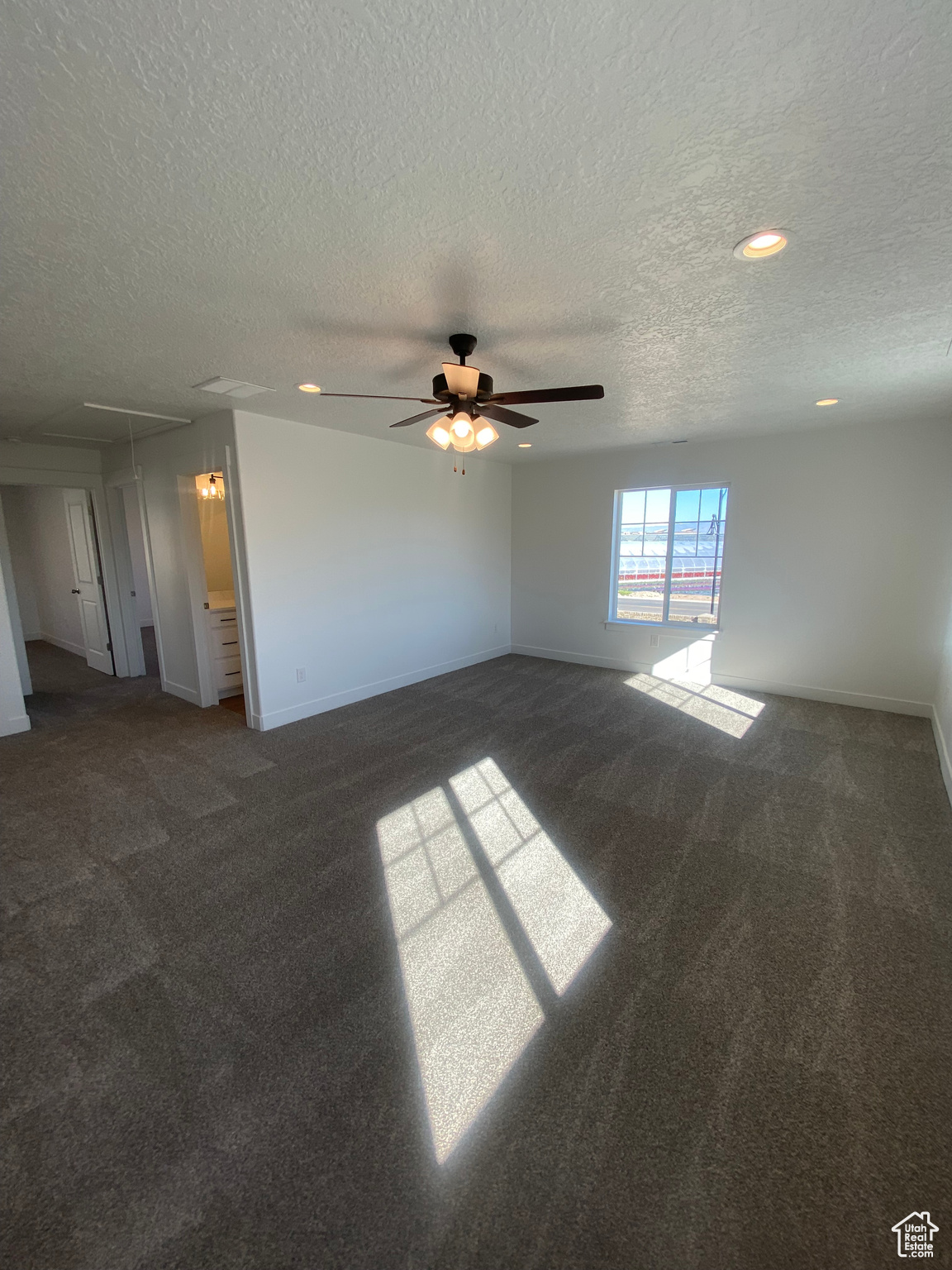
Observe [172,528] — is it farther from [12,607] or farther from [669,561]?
[669,561]

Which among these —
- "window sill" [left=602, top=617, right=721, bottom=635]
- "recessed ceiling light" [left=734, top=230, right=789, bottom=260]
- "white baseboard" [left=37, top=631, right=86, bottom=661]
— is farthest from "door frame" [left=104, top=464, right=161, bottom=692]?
"recessed ceiling light" [left=734, top=230, right=789, bottom=260]

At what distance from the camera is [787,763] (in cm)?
351

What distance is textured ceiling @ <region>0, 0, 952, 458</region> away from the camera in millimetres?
987

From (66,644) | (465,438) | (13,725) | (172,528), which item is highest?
(465,438)

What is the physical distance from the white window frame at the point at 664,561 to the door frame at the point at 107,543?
18.8 feet

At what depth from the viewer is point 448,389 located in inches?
95.2

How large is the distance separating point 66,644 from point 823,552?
950 cm

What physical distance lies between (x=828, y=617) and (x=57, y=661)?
29.7 ft

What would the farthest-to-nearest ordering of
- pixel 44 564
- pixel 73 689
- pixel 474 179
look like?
1. pixel 44 564
2. pixel 73 689
3. pixel 474 179

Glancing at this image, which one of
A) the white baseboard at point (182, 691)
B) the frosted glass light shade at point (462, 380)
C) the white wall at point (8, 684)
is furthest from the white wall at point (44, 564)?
the frosted glass light shade at point (462, 380)

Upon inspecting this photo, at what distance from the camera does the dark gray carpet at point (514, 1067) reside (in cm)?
114

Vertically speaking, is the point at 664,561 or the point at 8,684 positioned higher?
the point at 664,561

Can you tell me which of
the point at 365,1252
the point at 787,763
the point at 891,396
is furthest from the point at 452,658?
the point at 365,1252

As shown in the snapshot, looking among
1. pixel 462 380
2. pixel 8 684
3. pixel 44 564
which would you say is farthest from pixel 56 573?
pixel 462 380
